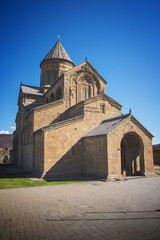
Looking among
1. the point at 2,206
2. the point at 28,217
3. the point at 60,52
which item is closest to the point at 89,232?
the point at 28,217

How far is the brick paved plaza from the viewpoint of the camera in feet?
15.0

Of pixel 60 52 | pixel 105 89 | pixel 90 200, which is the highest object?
pixel 60 52

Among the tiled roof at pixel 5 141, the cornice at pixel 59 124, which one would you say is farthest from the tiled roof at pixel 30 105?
the tiled roof at pixel 5 141

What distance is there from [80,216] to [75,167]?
1024cm

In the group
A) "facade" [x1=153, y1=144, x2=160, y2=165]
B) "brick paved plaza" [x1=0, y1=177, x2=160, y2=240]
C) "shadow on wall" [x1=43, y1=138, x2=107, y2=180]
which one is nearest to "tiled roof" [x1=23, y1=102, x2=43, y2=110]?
"shadow on wall" [x1=43, y1=138, x2=107, y2=180]

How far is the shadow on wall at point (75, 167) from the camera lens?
1456 cm

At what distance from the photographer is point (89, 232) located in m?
4.64

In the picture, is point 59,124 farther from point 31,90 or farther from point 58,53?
point 58,53

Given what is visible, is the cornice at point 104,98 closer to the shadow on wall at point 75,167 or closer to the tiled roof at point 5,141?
the shadow on wall at point 75,167

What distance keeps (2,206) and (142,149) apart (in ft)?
42.0

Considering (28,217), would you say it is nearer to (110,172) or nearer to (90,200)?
(90,200)

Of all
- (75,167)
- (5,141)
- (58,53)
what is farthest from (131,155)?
(5,141)

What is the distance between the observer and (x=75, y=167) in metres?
15.9

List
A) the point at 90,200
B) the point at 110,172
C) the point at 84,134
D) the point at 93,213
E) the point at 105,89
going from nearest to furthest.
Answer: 1. the point at 93,213
2. the point at 90,200
3. the point at 110,172
4. the point at 84,134
5. the point at 105,89
